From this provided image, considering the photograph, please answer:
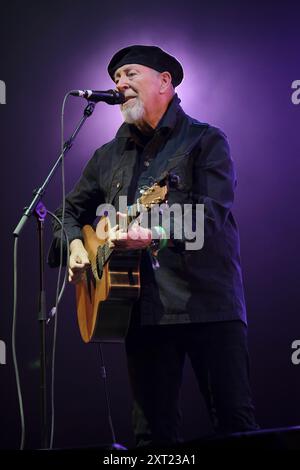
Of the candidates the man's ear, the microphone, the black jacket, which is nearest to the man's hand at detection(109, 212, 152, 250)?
the black jacket

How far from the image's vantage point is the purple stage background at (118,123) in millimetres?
3750

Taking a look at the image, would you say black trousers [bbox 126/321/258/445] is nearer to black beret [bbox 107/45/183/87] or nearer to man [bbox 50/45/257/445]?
man [bbox 50/45/257/445]

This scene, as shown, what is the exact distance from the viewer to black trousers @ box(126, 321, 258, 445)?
236cm

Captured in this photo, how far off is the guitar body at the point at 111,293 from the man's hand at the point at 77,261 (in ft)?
0.14

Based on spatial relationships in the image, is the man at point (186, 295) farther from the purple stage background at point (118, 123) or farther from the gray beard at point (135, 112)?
the purple stage background at point (118, 123)

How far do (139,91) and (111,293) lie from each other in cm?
89

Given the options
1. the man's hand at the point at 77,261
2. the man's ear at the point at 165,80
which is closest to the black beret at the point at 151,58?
the man's ear at the point at 165,80

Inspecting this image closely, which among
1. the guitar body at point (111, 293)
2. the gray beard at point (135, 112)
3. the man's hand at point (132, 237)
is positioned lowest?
the guitar body at point (111, 293)

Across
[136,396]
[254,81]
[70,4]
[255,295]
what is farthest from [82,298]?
[70,4]

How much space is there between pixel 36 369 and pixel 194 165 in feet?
6.04

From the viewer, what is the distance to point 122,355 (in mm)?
3879

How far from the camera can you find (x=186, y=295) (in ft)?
8.07

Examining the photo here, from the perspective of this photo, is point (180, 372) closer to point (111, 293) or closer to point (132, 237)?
point (111, 293)
